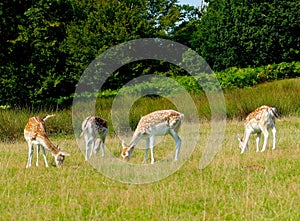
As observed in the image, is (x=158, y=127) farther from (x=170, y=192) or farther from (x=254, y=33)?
(x=254, y=33)

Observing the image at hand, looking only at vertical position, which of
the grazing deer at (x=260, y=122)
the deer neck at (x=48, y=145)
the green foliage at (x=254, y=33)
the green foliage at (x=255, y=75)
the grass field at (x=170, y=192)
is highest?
the green foliage at (x=254, y=33)

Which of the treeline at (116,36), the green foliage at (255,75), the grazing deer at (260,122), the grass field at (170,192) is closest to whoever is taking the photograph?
the grass field at (170,192)

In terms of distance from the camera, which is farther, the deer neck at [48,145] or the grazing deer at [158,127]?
the grazing deer at [158,127]

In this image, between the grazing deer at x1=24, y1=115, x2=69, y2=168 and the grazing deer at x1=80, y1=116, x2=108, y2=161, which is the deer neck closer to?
the grazing deer at x1=24, y1=115, x2=69, y2=168

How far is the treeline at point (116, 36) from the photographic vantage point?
86.8 ft

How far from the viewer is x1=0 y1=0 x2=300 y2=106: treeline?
26469 mm

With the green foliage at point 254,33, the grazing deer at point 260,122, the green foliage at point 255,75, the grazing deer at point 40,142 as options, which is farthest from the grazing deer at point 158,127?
the green foliage at point 254,33

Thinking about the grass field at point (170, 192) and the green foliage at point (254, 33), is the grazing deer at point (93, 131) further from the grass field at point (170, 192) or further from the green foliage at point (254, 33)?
the green foliage at point (254, 33)

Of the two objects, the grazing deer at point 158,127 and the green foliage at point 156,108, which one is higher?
the green foliage at point 156,108

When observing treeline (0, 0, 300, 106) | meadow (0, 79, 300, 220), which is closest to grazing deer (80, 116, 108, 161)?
meadow (0, 79, 300, 220)

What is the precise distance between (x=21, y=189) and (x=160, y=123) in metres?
3.75

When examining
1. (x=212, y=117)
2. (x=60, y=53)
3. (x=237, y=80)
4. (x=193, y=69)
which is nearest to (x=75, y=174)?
(x=212, y=117)

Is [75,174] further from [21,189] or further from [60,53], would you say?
[60,53]

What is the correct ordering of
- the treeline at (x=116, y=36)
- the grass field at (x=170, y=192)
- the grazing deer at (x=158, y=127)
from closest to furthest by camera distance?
the grass field at (x=170, y=192) < the grazing deer at (x=158, y=127) < the treeline at (x=116, y=36)
